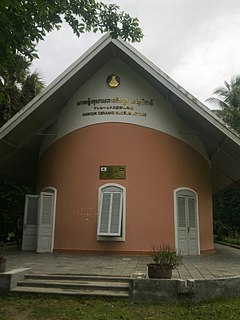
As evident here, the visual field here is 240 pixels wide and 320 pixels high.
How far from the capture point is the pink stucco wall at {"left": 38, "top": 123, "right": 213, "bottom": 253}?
A: 10789 mm

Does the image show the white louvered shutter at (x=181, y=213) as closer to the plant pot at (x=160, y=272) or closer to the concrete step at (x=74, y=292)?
the plant pot at (x=160, y=272)

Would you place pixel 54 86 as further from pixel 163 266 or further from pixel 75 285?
pixel 163 266

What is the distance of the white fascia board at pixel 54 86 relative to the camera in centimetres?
1035

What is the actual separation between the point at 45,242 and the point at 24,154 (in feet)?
11.1

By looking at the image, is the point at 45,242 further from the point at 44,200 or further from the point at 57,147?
the point at 57,147

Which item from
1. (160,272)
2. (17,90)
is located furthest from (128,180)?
(17,90)

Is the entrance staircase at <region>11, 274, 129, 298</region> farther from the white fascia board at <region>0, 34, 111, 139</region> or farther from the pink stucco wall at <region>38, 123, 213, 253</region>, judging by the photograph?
the white fascia board at <region>0, 34, 111, 139</region>

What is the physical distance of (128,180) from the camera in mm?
11039

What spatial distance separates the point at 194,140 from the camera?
12.0m

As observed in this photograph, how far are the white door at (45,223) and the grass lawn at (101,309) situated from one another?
16.6 ft

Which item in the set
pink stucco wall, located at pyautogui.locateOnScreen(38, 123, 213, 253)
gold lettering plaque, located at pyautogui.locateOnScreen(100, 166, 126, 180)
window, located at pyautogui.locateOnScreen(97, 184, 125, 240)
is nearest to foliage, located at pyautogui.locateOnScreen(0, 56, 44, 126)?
pink stucco wall, located at pyautogui.locateOnScreen(38, 123, 213, 253)

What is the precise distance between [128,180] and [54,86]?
11.9ft

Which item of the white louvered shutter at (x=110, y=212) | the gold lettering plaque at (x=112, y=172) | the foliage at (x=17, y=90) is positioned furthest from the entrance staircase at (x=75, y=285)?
the foliage at (x=17, y=90)


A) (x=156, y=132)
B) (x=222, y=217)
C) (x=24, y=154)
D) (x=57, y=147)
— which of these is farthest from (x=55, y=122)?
(x=222, y=217)
